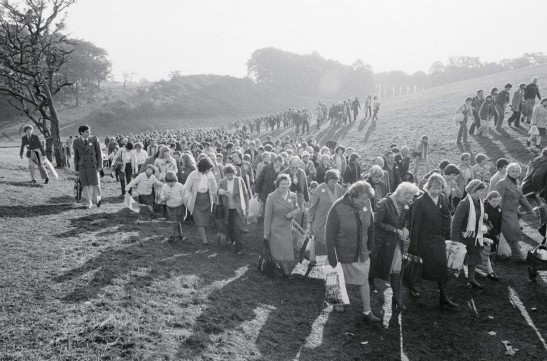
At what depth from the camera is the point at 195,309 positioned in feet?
18.5

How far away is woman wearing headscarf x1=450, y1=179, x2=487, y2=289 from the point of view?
6715 millimetres

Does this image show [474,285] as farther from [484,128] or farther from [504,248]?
[484,128]

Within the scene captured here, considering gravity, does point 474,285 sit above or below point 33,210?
below

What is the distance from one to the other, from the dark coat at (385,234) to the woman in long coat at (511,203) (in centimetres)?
295

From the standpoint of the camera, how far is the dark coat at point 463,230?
6.77 metres

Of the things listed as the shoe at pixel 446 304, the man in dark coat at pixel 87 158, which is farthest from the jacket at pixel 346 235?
the man in dark coat at pixel 87 158

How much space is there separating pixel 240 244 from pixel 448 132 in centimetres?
1519

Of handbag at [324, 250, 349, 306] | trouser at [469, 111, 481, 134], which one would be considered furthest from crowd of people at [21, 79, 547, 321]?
trouser at [469, 111, 481, 134]

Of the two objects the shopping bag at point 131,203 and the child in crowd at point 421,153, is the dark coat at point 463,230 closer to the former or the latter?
the shopping bag at point 131,203

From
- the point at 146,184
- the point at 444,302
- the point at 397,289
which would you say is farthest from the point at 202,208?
the point at 444,302

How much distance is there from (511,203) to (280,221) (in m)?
4.53

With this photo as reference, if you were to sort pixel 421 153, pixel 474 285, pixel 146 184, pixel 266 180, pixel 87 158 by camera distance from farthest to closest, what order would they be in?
pixel 421 153 < pixel 146 184 < pixel 87 158 < pixel 266 180 < pixel 474 285

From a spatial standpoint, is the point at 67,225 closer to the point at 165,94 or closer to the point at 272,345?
the point at 272,345

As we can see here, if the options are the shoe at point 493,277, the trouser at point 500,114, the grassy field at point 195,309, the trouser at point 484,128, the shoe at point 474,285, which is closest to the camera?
the grassy field at point 195,309
